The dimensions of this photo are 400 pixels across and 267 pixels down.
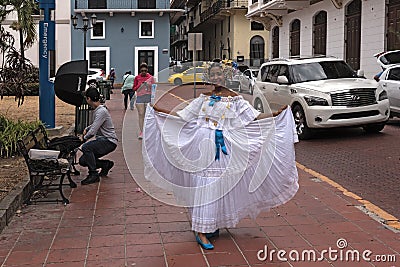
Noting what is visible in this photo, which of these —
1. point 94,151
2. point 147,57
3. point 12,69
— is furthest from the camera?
point 147,57

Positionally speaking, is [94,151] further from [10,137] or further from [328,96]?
[328,96]

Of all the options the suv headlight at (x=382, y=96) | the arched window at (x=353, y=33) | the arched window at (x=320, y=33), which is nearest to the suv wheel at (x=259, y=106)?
the suv headlight at (x=382, y=96)

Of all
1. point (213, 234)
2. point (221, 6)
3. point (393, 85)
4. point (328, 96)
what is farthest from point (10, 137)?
point (221, 6)

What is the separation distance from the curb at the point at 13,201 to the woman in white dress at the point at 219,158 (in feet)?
6.15

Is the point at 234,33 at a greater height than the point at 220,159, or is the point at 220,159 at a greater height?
the point at 234,33

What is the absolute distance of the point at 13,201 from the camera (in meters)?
6.88

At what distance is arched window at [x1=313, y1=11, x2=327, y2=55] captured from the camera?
87.8 ft

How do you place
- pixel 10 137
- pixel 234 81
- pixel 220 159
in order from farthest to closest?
pixel 10 137, pixel 234 81, pixel 220 159

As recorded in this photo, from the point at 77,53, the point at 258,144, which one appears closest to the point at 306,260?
the point at 258,144

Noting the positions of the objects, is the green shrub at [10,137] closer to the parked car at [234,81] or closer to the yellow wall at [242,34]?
the parked car at [234,81]

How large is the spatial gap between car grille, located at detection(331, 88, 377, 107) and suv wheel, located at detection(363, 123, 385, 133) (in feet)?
2.70

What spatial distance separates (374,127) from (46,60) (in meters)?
7.61

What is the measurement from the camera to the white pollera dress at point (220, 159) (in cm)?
541

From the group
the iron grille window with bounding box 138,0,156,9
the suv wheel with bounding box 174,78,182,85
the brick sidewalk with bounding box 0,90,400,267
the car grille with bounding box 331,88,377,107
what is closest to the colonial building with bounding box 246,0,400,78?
the car grille with bounding box 331,88,377,107
